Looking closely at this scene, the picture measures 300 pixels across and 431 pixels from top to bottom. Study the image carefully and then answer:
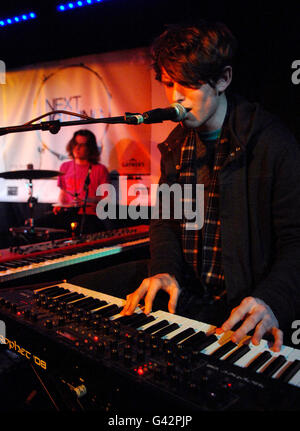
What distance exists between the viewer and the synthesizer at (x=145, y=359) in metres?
0.88

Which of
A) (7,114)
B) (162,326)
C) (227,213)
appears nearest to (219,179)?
(227,213)

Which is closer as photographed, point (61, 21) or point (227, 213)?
point (227, 213)

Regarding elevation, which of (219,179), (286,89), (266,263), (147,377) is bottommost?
(147,377)

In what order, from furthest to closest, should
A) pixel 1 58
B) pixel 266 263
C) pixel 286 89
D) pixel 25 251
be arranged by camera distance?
pixel 1 58 → pixel 286 89 → pixel 25 251 → pixel 266 263

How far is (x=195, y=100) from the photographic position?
194 cm

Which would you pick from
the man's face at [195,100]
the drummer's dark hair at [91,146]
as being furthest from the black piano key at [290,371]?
the drummer's dark hair at [91,146]

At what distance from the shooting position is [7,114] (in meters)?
6.37

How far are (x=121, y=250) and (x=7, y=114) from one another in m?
4.66

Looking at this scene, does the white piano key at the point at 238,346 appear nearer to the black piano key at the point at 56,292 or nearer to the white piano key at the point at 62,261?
the black piano key at the point at 56,292

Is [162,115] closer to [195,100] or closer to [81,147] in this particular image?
[195,100]

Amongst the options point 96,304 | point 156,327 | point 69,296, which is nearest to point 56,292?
point 69,296

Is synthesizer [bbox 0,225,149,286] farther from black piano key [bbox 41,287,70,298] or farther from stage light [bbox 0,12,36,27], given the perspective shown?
stage light [bbox 0,12,36,27]

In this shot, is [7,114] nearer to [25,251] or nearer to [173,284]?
[25,251]

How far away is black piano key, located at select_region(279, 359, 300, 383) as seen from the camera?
937 mm
